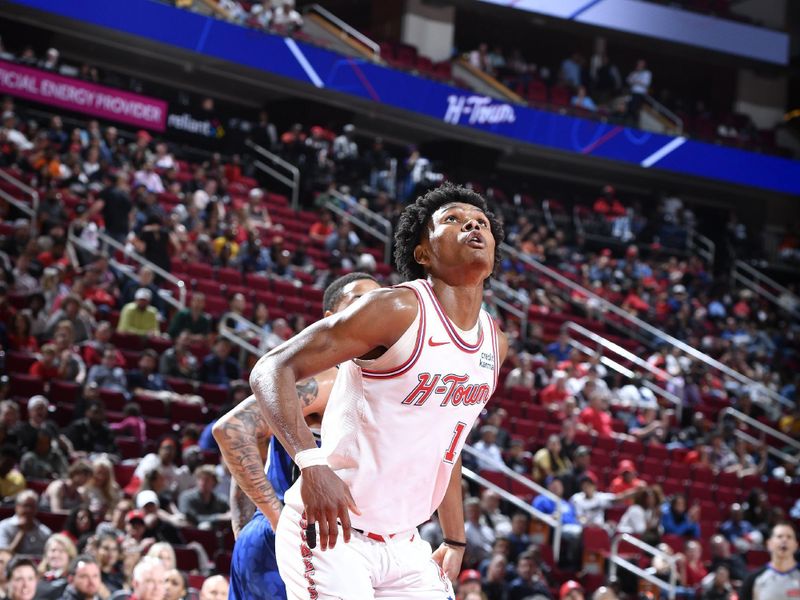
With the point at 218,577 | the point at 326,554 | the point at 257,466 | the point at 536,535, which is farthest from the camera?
the point at 536,535

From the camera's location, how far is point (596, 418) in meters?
15.8

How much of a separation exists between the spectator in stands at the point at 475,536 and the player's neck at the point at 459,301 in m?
7.40

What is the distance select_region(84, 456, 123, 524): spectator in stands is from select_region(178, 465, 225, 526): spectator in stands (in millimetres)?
566

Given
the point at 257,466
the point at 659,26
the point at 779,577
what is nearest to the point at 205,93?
the point at 659,26

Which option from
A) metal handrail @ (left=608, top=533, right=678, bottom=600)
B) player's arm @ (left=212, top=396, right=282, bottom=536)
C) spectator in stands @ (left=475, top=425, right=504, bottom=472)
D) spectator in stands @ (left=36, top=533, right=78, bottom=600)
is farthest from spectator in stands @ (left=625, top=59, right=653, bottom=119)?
player's arm @ (left=212, top=396, right=282, bottom=536)

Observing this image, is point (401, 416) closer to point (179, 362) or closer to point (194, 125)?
point (179, 362)

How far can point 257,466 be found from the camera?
14.4ft

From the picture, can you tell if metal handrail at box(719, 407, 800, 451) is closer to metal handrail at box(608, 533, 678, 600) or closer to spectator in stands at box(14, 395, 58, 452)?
metal handrail at box(608, 533, 678, 600)

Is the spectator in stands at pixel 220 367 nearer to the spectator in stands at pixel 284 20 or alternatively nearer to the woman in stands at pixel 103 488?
the woman in stands at pixel 103 488

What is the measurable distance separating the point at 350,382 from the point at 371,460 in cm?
26

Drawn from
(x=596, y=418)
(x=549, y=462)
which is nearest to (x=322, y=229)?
(x=596, y=418)

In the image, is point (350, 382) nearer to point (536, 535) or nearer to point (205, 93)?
point (536, 535)

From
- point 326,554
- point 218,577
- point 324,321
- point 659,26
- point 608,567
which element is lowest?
point 608,567

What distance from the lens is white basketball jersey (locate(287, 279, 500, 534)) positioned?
12.3 ft
